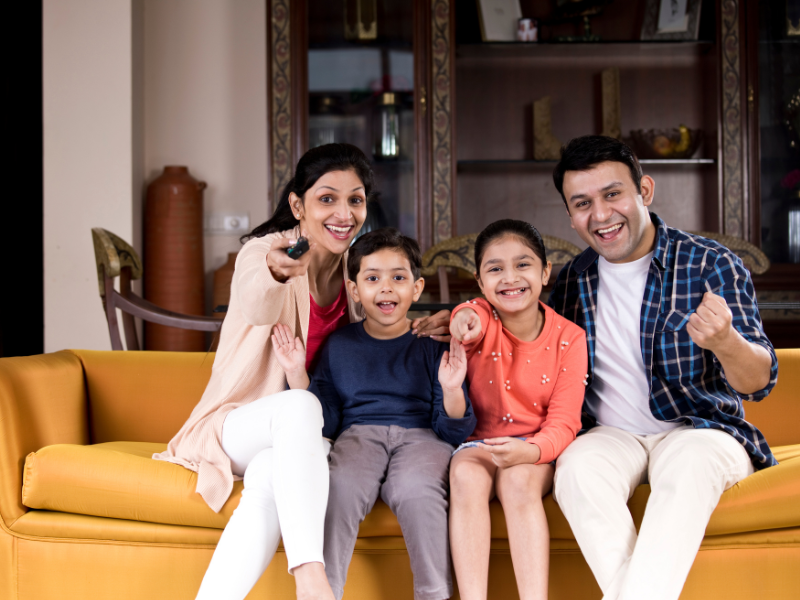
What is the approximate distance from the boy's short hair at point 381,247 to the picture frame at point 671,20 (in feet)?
7.78

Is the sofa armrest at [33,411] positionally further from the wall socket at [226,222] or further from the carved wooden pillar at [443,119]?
the carved wooden pillar at [443,119]

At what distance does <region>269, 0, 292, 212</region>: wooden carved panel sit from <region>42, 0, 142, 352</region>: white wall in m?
0.61

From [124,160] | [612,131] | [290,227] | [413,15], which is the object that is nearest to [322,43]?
[413,15]

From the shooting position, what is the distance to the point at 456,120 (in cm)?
332

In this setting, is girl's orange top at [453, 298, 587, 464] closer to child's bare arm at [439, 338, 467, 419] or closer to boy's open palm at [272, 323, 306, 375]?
child's bare arm at [439, 338, 467, 419]

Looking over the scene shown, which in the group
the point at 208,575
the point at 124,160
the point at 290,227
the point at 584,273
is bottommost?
the point at 208,575

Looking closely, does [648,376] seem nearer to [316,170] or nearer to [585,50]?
[316,170]

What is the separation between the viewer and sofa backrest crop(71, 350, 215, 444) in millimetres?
1853

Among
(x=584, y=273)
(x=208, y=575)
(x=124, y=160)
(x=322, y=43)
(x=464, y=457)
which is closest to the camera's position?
(x=208, y=575)

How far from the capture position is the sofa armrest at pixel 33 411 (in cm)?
145

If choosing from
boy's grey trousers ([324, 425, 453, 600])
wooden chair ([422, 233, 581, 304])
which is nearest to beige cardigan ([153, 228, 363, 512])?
boy's grey trousers ([324, 425, 453, 600])

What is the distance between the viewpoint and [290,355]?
152 centimetres

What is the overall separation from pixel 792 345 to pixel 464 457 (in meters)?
2.51

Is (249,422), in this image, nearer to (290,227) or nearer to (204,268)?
(290,227)
